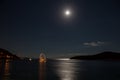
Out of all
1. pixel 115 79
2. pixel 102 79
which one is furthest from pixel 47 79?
pixel 115 79

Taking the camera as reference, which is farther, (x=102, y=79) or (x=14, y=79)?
(x=102, y=79)

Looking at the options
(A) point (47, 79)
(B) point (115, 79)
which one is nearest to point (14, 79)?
(A) point (47, 79)

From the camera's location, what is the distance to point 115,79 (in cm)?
6850


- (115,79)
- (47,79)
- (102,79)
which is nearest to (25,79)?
(47,79)

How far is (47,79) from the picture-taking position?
216 feet

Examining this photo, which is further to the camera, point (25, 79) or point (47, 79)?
point (47, 79)

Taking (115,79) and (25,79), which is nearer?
(25,79)

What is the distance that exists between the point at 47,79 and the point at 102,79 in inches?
876

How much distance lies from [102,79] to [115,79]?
5607 millimetres

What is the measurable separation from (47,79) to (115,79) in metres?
27.9

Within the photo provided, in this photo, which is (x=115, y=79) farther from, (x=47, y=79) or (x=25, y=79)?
(x=25, y=79)

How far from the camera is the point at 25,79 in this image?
199 feet

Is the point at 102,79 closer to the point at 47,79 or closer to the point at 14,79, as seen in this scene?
the point at 47,79

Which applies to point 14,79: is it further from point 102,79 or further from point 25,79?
point 102,79
